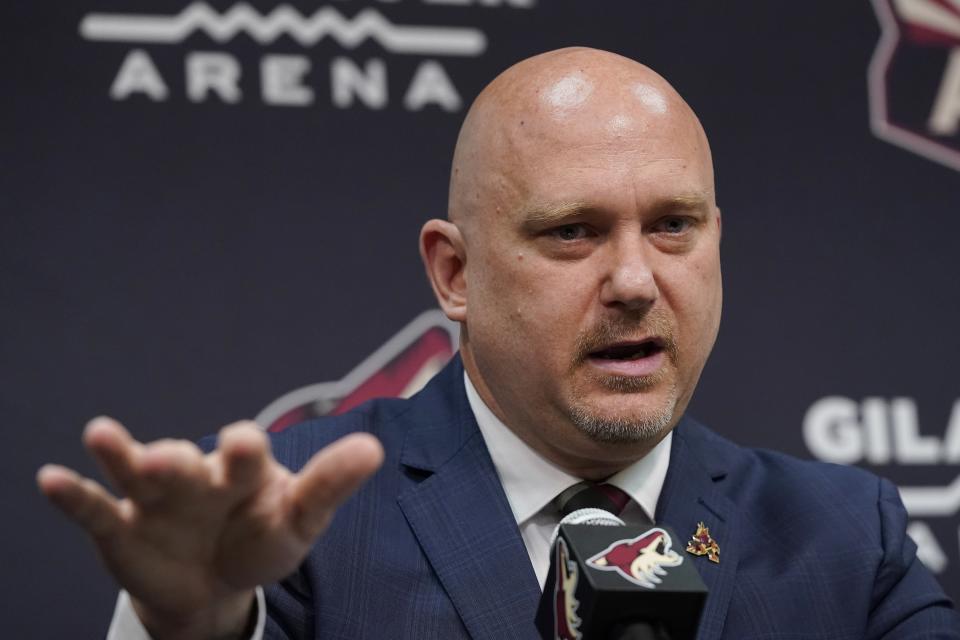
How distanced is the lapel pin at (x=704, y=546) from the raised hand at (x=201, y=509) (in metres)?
0.75

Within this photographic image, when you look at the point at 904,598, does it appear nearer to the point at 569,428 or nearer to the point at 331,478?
the point at 569,428

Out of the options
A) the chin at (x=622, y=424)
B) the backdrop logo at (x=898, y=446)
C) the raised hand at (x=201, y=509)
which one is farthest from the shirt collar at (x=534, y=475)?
the backdrop logo at (x=898, y=446)

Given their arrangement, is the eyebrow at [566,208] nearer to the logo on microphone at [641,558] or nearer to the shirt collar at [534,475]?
the shirt collar at [534,475]

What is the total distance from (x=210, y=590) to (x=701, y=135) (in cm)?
101

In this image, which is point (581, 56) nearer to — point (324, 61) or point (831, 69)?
point (324, 61)

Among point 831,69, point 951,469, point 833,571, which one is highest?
point 831,69

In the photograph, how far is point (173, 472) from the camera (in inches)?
39.9

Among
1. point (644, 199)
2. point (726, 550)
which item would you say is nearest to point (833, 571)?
point (726, 550)

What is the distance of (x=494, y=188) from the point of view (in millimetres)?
1738

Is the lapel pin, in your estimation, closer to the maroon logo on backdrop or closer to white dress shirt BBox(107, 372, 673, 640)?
white dress shirt BBox(107, 372, 673, 640)

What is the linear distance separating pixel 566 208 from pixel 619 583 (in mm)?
703

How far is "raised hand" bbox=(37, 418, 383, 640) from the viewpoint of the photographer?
1.01m

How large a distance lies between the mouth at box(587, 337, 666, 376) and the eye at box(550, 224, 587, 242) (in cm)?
16

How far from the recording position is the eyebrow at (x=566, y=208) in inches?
64.7
